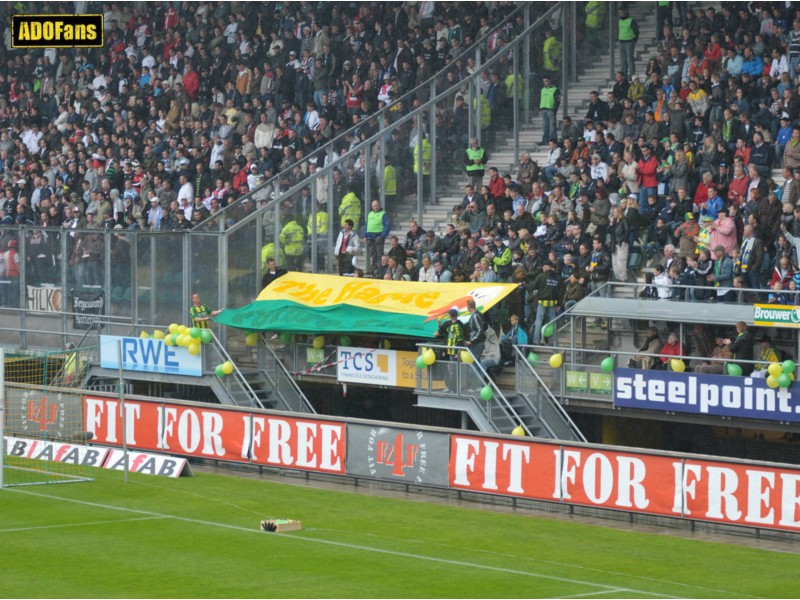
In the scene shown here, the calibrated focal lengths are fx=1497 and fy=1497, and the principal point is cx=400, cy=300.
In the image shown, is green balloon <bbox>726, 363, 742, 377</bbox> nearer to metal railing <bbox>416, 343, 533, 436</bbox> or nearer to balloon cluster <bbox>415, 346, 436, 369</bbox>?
metal railing <bbox>416, 343, 533, 436</bbox>

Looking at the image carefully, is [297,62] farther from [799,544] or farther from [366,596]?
[366,596]

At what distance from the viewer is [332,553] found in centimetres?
1967

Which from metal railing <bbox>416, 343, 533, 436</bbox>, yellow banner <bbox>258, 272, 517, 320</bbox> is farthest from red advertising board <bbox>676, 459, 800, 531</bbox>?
yellow banner <bbox>258, 272, 517, 320</bbox>

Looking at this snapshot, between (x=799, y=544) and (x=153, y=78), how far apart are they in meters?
28.4

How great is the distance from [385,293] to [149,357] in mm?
5689

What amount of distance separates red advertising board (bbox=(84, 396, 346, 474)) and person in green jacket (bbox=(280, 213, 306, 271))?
505 centimetres

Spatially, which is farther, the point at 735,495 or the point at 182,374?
the point at 182,374

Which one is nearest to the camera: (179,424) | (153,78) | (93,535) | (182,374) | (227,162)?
(93,535)

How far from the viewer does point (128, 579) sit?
17844 mm

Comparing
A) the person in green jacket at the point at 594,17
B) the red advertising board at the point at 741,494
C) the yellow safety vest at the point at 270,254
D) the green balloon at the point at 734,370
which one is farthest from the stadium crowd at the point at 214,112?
the red advertising board at the point at 741,494

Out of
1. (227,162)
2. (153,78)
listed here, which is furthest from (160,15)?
(227,162)

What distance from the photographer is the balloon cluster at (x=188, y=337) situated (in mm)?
30984

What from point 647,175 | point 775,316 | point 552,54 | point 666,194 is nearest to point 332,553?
point 775,316

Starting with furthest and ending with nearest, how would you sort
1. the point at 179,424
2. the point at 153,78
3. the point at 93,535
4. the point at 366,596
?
1. the point at 153,78
2. the point at 179,424
3. the point at 93,535
4. the point at 366,596
